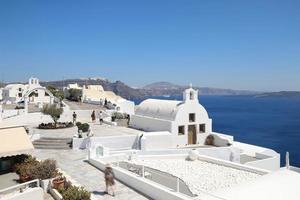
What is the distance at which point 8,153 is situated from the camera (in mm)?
16594

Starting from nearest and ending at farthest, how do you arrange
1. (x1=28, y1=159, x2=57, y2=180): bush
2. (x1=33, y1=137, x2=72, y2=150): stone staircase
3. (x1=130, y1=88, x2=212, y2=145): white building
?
1. (x1=28, y1=159, x2=57, y2=180): bush
2. (x1=33, y1=137, x2=72, y2=150): stone staircase
3. (x1=130, y1=88, x2=212, y2=145): white building

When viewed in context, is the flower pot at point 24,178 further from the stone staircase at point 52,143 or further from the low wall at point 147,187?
the stone staircase at point 52,143

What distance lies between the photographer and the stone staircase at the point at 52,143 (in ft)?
83.7

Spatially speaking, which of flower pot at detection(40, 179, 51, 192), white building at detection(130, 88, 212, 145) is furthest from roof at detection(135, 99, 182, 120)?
flower pot at detection(40, 179, 51, 192)

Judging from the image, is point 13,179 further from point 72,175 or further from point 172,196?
point 172,196

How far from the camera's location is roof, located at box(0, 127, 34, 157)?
16.8 metres

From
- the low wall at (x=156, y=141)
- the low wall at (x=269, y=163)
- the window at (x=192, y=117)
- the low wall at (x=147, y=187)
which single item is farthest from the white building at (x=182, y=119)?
the low wall at (x=147, y=187)

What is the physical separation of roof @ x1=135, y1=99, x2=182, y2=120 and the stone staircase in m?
9.90

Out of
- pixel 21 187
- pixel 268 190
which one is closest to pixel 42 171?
pixel 21 187

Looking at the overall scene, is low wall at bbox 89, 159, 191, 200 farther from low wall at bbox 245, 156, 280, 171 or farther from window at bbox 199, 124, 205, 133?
window at bbox 199, 124, 205, 133

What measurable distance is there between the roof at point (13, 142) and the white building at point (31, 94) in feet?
74.3

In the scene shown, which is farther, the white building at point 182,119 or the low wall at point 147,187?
the white building at point 182,119

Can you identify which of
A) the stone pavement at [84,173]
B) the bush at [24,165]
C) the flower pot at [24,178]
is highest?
the bush at [24,165]

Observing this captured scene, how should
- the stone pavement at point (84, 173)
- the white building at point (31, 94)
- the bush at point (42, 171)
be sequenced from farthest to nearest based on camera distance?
the white building at point (31, 94) < the bush at point (42, 171) < the stone pavement at point (84, 173)
